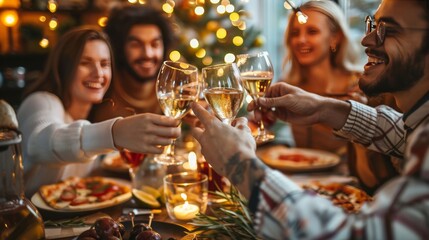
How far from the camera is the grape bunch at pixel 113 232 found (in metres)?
1.12

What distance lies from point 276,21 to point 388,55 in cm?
387

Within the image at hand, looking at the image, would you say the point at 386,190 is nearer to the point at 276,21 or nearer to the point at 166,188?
the point at 166,188

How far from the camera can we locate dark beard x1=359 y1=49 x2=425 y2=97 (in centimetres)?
112

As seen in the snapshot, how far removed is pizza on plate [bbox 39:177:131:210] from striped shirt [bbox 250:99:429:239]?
0.84 metres

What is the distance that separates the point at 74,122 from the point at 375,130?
3.29 feet

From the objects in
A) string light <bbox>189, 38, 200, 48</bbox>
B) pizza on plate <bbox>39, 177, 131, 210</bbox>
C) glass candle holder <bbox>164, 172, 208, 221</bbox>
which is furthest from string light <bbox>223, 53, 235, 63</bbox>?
glass candle holder <bbox>164, 172, 208, 221</bbox>

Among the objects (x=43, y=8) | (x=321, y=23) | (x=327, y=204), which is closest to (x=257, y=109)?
(x=321, y=23)

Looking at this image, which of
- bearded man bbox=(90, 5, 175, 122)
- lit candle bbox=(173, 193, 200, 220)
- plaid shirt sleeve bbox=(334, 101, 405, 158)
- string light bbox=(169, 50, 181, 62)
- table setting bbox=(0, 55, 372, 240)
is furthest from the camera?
string light bbox=(169, 50, 181, 62)

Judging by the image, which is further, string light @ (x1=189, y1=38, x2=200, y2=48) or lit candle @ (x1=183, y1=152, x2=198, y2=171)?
string light @ (x1=189, y1=38, x2=200, y2=48)

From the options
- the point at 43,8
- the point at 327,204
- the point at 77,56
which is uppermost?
the point at 43,8

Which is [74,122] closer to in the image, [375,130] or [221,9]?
[375,130]

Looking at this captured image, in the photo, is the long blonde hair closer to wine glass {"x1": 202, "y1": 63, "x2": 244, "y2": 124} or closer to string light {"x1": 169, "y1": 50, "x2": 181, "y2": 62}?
wine glass {"x1": 202, "y1": 63, "x2": 244, "y2": 124}

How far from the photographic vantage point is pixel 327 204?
0.77 m

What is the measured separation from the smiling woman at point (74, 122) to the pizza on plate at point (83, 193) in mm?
92
